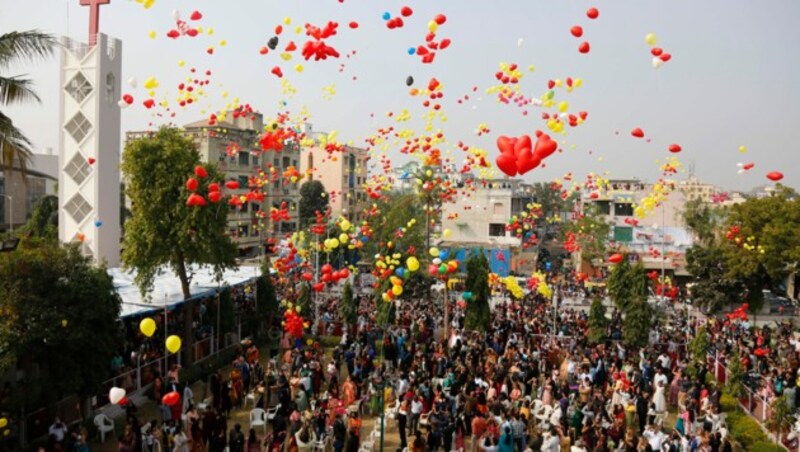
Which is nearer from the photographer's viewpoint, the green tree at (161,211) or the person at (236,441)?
the person at (236,441)

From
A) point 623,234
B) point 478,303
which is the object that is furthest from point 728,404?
point 623,234

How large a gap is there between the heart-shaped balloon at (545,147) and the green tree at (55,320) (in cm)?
830

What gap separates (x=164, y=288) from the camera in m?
18.4

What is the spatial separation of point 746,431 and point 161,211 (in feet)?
46.6

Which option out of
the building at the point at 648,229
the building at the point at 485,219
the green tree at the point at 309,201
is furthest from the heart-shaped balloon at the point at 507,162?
the green tree at the point at 309,201

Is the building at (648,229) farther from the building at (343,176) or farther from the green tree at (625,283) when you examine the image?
the building at (343,176)

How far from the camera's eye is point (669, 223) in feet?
163

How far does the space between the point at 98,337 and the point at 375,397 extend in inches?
219

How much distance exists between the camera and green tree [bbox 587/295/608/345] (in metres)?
19.7

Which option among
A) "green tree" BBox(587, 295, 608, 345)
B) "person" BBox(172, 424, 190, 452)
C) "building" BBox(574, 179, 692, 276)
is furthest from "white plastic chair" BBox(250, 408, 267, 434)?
"building" BBox(574, 179, 692, 276)

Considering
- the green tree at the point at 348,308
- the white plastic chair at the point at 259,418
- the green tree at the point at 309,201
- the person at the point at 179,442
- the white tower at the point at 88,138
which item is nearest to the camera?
the person at the point at 179,442

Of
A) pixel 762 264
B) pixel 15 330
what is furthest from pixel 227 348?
pixel 762 264

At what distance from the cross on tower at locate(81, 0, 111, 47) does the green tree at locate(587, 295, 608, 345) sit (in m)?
20.3

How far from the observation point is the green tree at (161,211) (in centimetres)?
1609
